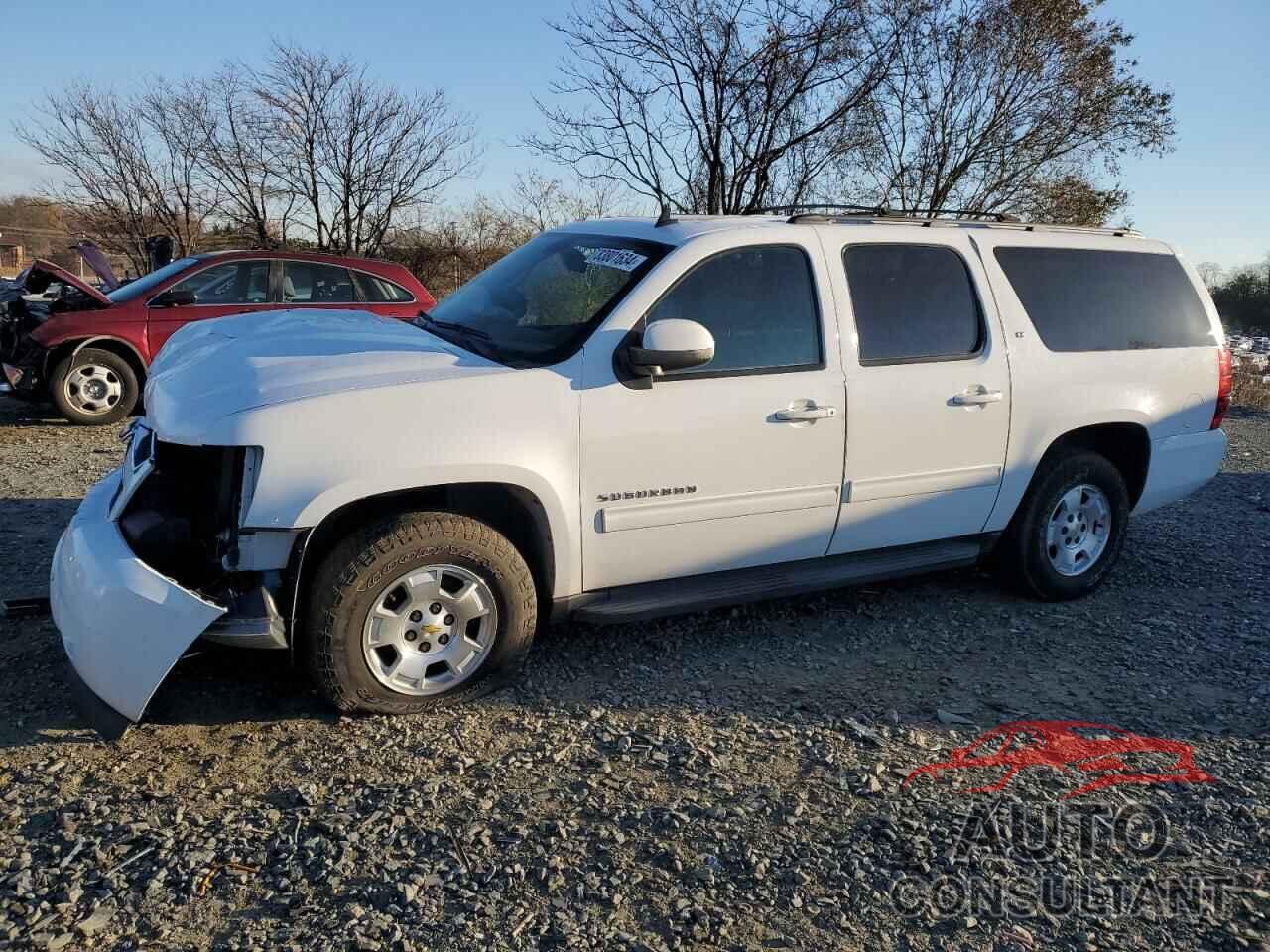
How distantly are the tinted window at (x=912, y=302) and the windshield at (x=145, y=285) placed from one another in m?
7.22

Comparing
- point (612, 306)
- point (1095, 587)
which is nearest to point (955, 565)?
point (1095, 587)

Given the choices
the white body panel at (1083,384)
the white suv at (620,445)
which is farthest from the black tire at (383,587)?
the white body panel at (1083,384)

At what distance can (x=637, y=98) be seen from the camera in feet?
43.6

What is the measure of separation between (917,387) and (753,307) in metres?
0.89

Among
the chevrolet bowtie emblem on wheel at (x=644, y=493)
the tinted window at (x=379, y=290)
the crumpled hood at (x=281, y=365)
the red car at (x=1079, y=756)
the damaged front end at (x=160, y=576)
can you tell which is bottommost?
the red car at (x=1079, y=756)

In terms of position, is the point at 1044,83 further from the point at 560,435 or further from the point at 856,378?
the point at 560,435

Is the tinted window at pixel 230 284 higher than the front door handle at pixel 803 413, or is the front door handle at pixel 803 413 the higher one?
the tinted window at pixel 230 284

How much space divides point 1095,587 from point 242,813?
14.6ft

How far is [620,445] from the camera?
373cm


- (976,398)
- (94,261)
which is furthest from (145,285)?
(976,398)

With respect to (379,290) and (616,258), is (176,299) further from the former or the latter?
(616,258)

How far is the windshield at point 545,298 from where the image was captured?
3.86 m

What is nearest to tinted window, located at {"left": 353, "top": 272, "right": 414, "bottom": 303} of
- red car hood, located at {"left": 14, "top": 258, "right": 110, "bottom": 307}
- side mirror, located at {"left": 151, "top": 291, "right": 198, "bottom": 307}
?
side mirror, located at {"left": 151, "top": 291, "right": 198, "bottom": 307}

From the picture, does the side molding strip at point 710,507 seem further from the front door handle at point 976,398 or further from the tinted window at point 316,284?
the tinted window at point 316,284
